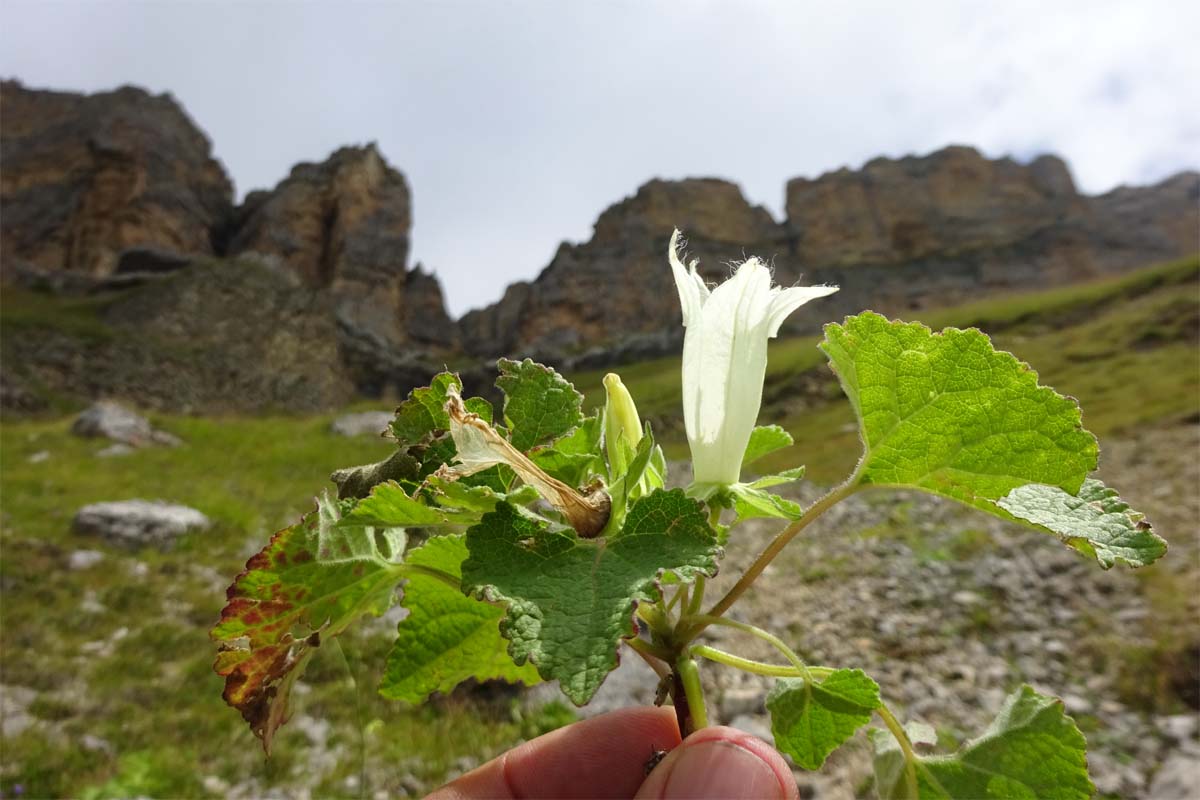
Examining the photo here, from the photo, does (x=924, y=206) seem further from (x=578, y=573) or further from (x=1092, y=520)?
(x=578, y=573)

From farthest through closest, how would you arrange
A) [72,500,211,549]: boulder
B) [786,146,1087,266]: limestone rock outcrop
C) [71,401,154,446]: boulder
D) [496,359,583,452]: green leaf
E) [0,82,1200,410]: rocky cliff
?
[786,146,1087,266]: limestone rock outcrop, [0,82,1200,410]: rocky cliff, [71,401,154,446]: boulder, [72,500,211,549]: boulder, [496,359,583,452]: green leaf

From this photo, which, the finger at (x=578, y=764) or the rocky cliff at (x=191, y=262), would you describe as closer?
the finger at (x=578, y=764)

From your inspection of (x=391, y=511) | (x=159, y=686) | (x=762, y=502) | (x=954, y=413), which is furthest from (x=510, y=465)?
(x=159, y=686)

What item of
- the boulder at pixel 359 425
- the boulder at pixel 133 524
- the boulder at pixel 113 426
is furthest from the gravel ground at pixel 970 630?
the boulder at pixel 359 425

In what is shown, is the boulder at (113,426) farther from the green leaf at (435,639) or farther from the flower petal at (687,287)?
the flower petal at (687,287)

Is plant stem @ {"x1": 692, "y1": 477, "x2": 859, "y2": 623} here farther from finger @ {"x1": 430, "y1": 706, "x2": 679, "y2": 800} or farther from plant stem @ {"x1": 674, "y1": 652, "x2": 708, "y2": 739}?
finger @ {"x1": 430, "y1": 706, "x2": 679, "y2": 800}

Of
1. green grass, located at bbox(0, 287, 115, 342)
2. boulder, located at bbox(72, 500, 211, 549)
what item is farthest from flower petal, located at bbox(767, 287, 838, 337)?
green grass, located at bbox(0, 287, 115, 342)
